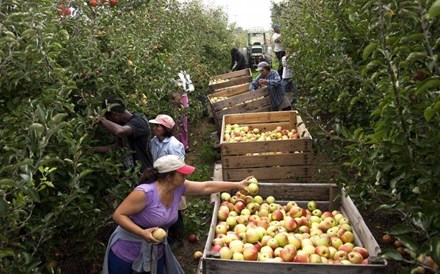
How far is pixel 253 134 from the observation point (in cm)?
643

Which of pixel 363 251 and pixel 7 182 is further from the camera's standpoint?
pixel 363 251

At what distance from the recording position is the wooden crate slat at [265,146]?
17.0 feet

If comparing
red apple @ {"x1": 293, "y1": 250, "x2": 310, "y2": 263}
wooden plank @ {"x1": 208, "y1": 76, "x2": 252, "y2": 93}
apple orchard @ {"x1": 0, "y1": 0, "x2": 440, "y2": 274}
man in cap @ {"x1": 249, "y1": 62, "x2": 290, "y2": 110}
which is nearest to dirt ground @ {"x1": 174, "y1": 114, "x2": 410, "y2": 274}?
apple orchard @ {"x1": 0, "y1": 0, "x2": 440, "y2": 274}

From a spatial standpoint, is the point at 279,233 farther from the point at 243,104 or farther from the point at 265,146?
the point at 243,104

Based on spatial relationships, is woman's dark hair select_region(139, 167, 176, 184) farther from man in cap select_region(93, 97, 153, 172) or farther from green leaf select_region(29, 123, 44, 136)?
green leaf select_region(29, 123, 44, 136)

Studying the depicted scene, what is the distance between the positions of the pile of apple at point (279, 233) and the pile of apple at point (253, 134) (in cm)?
185

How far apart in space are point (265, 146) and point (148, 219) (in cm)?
243

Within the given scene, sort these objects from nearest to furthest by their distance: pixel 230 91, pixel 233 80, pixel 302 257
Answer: pixel 302 257
pixel 230 91
pixel 233 80

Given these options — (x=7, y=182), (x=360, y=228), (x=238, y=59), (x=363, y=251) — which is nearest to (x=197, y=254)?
(x=360, y=228)

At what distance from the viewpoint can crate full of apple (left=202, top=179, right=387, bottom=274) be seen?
2828 millimetres

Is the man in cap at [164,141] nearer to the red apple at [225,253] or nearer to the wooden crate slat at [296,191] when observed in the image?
the wooden crate slat at [296,191]

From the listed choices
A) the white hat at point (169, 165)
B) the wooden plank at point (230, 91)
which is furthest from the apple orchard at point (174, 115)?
the wooden plank at point (230, 91)

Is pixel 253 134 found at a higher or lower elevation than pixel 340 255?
higher

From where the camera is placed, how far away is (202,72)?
32.5ft
